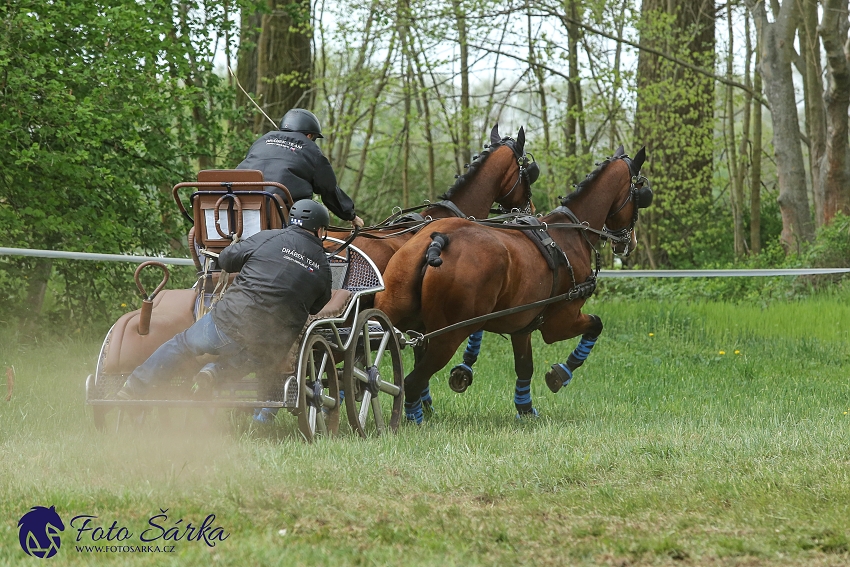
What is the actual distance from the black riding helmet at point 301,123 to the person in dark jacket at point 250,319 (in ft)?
5.53

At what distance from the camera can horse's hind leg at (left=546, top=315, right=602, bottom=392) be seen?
8828 mm

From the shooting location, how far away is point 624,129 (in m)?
23.0

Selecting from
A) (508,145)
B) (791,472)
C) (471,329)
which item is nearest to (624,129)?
(508,145)

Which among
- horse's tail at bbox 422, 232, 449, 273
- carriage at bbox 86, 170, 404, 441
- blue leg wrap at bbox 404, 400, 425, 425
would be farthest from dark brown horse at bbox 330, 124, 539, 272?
carriage at bbox 86, 170, 404, 441

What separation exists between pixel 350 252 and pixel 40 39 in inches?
220

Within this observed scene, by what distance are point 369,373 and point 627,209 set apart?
352 cm

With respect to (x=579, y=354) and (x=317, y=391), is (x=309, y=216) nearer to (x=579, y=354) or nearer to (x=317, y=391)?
(x=317, y=391)

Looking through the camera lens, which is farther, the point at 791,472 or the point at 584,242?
the point at 584,242

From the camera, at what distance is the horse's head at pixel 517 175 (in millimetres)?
9297

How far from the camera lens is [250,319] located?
607 cm

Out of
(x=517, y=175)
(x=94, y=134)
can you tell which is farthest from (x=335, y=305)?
(x=94, y=134)

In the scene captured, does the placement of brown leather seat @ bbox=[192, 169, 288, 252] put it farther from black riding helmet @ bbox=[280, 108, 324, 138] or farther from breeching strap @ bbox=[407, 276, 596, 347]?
breeching strap @ bbox=[407, 276, 596, 347]

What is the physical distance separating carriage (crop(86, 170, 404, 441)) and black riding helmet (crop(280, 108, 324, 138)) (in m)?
0.70

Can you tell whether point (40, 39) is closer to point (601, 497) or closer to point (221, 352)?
point (221, 352)
